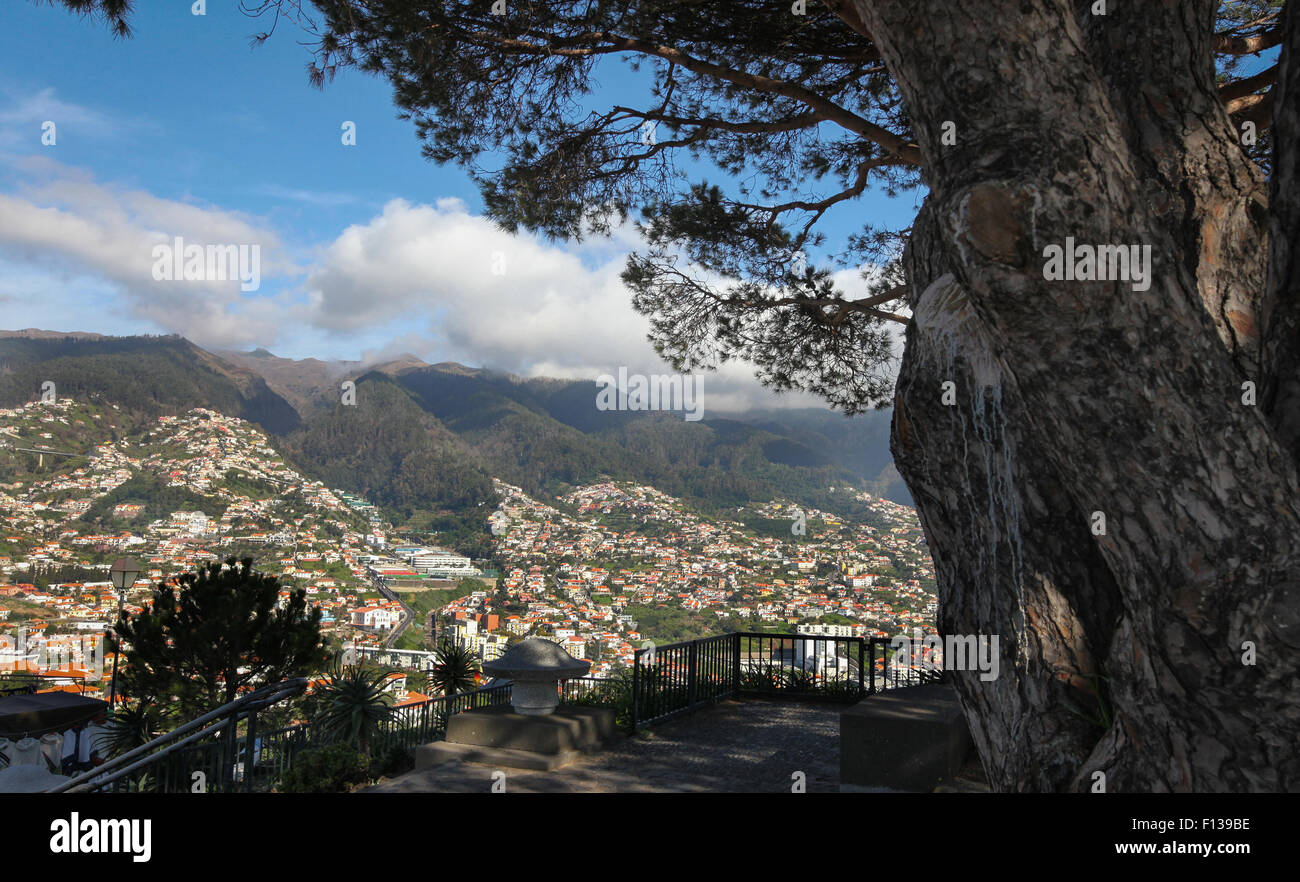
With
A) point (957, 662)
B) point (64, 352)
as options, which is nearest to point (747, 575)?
point (957, 662)

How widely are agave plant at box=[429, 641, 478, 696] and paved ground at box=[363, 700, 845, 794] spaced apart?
16.1ft

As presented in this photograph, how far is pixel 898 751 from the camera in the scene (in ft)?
21.3

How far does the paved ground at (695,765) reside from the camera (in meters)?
7.12

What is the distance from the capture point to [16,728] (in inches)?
480

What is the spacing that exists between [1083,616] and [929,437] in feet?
2.98

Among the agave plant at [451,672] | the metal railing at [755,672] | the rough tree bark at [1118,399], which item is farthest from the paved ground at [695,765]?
the agave plant at [451,672]

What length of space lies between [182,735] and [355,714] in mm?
4910

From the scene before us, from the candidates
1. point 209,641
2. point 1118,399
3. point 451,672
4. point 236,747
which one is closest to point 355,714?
point 236,747

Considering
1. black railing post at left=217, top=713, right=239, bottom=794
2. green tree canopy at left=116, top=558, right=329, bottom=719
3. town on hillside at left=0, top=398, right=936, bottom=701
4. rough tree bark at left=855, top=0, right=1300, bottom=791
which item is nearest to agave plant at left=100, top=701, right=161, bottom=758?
green tree canopy at left=116, top=558, right=329, bottom=719

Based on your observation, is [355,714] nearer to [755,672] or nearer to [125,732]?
[125,732]
